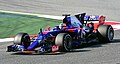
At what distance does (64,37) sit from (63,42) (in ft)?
0.59

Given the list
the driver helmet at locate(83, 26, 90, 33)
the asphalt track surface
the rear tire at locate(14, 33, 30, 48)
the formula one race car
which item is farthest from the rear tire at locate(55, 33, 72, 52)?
the driver helmet at locate(83, 26, 90, 33)

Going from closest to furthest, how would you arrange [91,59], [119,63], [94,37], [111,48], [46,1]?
1. [119,63]
2. [91,59]
3. [111,48]
4. [94,37]
5. [46,1]

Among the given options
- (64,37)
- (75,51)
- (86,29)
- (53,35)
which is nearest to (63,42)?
(64,37)

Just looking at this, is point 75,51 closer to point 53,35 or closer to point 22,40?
point 53,35

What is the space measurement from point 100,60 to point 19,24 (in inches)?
411

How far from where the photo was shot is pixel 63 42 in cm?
1322

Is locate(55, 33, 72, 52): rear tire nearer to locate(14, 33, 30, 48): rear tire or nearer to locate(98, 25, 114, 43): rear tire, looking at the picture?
locate(14, 33, 30, 48): rear tire

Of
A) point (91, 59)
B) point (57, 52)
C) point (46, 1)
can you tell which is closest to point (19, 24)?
point (57, 52)

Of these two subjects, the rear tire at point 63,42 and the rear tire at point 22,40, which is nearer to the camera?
the rear tire at point 63,42

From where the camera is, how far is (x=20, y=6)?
31.3 metres

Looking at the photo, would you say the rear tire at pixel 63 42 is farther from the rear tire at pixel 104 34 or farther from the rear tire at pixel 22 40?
the rear tire at pixel 104 34

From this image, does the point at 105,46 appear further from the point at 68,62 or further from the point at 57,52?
the point at 68,62

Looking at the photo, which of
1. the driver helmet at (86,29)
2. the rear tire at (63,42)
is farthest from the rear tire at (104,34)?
the rear tire at (63,42)

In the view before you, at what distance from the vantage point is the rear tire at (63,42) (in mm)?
13203
